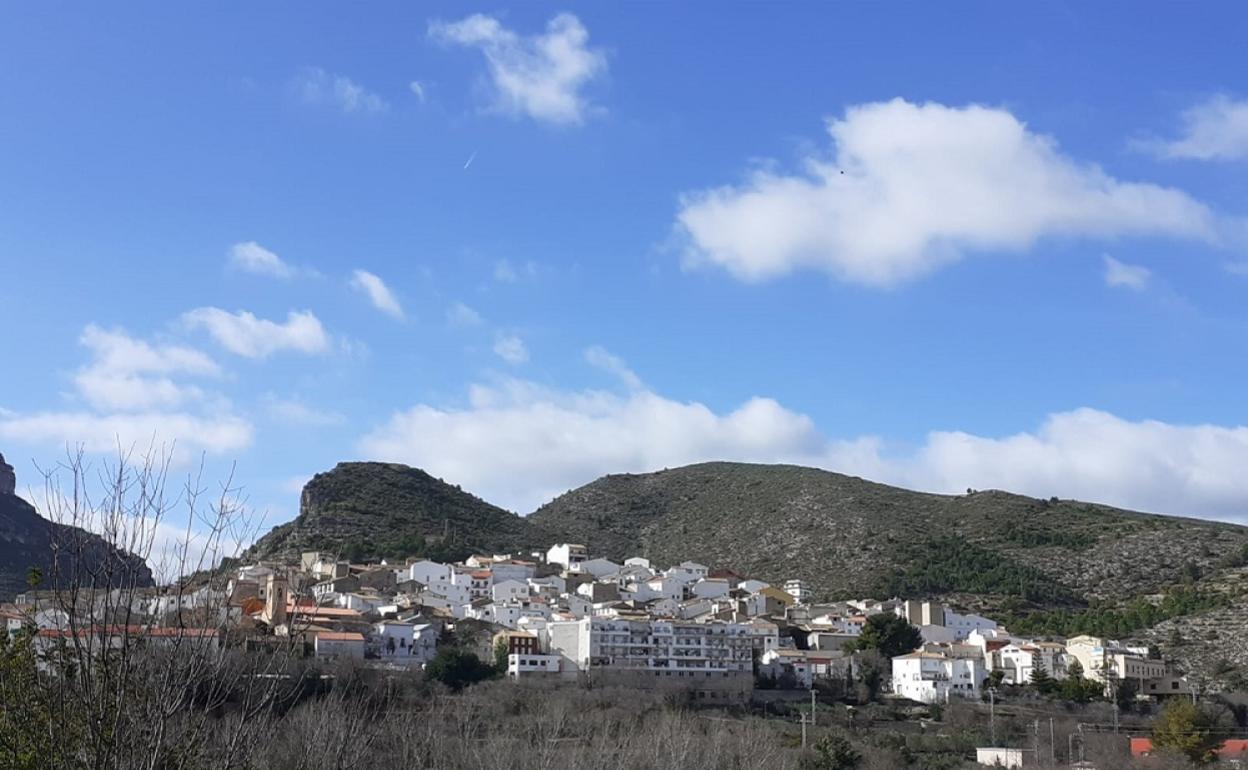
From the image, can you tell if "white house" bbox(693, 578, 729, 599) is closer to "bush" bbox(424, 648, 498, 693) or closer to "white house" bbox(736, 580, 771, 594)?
"white house" bbox(736, 580, 771, 594)

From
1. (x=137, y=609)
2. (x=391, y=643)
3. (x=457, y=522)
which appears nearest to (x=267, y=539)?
(x=457, y=522)

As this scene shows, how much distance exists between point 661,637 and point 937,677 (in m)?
9.93

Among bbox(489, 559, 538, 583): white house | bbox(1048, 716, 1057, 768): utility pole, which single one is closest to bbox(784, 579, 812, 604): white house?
bbox(489, 559, 538, 583): white house

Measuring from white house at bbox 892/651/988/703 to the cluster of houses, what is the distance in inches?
2.0

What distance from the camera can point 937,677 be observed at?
46.6 metres

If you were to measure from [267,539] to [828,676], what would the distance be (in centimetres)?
3671

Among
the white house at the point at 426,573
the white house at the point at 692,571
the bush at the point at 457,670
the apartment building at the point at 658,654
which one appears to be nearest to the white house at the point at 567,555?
the white house at the point at 692,571

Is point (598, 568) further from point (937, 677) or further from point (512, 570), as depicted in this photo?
point (937, 677)

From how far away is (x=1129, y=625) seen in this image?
177ft

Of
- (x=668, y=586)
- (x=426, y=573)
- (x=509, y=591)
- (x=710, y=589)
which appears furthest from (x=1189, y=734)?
(x=426, y=573)

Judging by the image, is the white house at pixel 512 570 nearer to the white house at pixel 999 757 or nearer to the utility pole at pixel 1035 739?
the utility pole at pixel 1035 739

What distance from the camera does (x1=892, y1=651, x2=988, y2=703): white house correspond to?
46250 millimetres

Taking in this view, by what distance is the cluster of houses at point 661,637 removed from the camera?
44531 millimetres

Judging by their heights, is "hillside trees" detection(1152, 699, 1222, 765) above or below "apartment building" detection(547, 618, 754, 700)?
below
